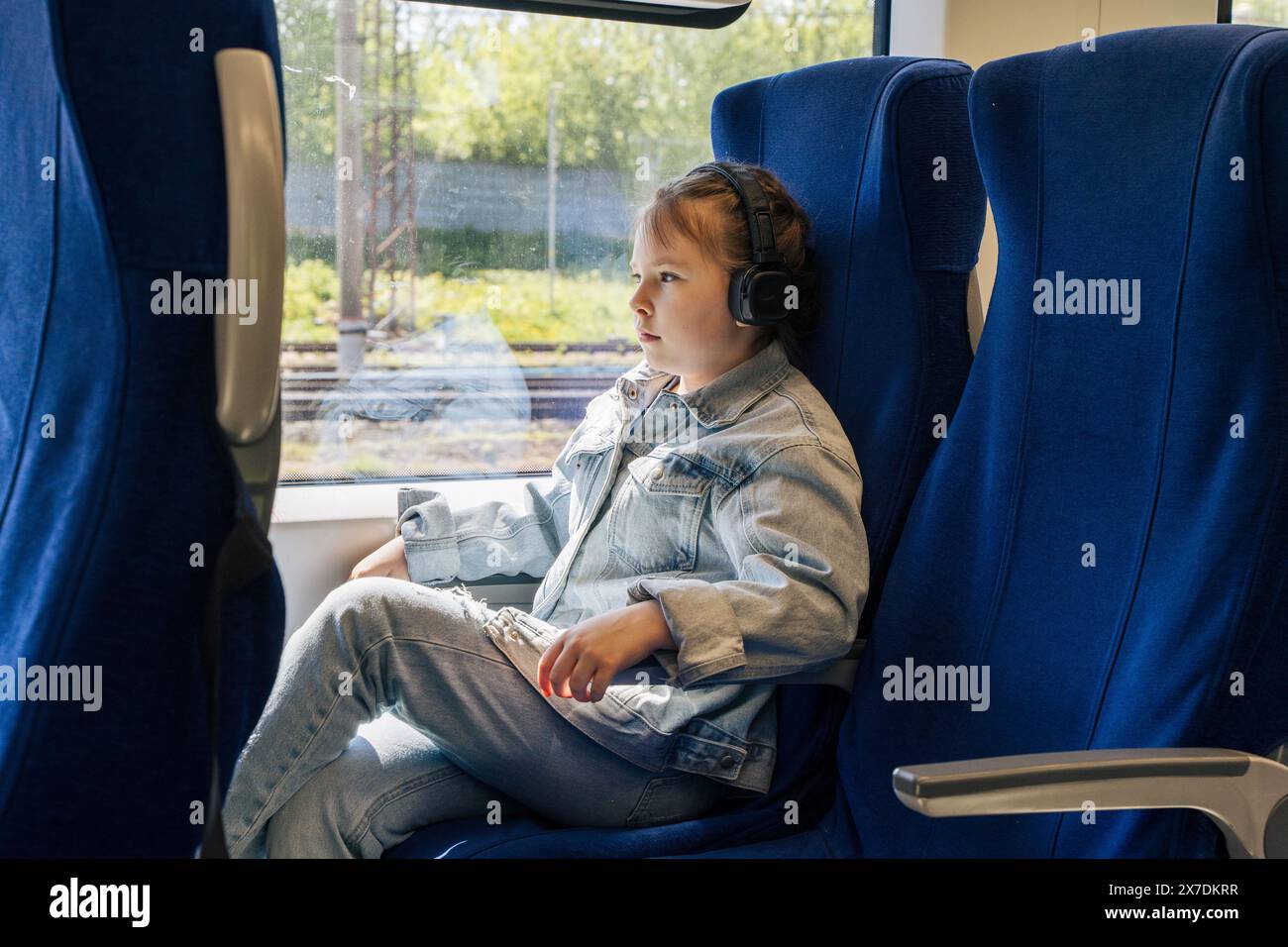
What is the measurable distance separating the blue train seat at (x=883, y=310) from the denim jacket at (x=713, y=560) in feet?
0.13

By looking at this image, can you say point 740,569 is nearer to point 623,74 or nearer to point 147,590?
point 147,590

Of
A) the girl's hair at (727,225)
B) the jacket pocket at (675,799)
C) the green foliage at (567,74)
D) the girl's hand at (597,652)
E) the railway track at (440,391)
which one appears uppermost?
the green foliage at (567,74)

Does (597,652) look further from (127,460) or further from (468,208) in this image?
(468,208)

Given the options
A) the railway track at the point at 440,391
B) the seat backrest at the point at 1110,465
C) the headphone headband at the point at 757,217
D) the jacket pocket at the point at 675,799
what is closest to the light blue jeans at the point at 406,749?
the jacket pocket at the point at 675,799

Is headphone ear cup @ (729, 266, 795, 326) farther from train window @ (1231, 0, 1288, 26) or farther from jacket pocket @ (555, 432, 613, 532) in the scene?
train window @ (1231, 0, 1288, 26)

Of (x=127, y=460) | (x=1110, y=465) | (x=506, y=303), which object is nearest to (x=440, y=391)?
(x=506, y=303)

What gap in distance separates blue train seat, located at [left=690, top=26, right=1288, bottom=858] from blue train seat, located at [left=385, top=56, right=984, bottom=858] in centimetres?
5

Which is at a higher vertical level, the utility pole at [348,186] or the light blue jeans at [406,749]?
the utility pole at [348,186]

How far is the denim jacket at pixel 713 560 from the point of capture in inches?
46.0

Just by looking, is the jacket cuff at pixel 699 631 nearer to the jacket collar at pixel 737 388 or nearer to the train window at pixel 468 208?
the jacket collar at pixel 737 388

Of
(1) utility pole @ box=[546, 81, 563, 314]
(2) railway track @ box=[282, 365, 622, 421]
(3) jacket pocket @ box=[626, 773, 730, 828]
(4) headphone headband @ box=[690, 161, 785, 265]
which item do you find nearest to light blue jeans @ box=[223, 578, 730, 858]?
(3) jacket pocket @ box=[626, 773, 730, 828]

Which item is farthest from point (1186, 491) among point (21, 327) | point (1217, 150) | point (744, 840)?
point (21, 327)
